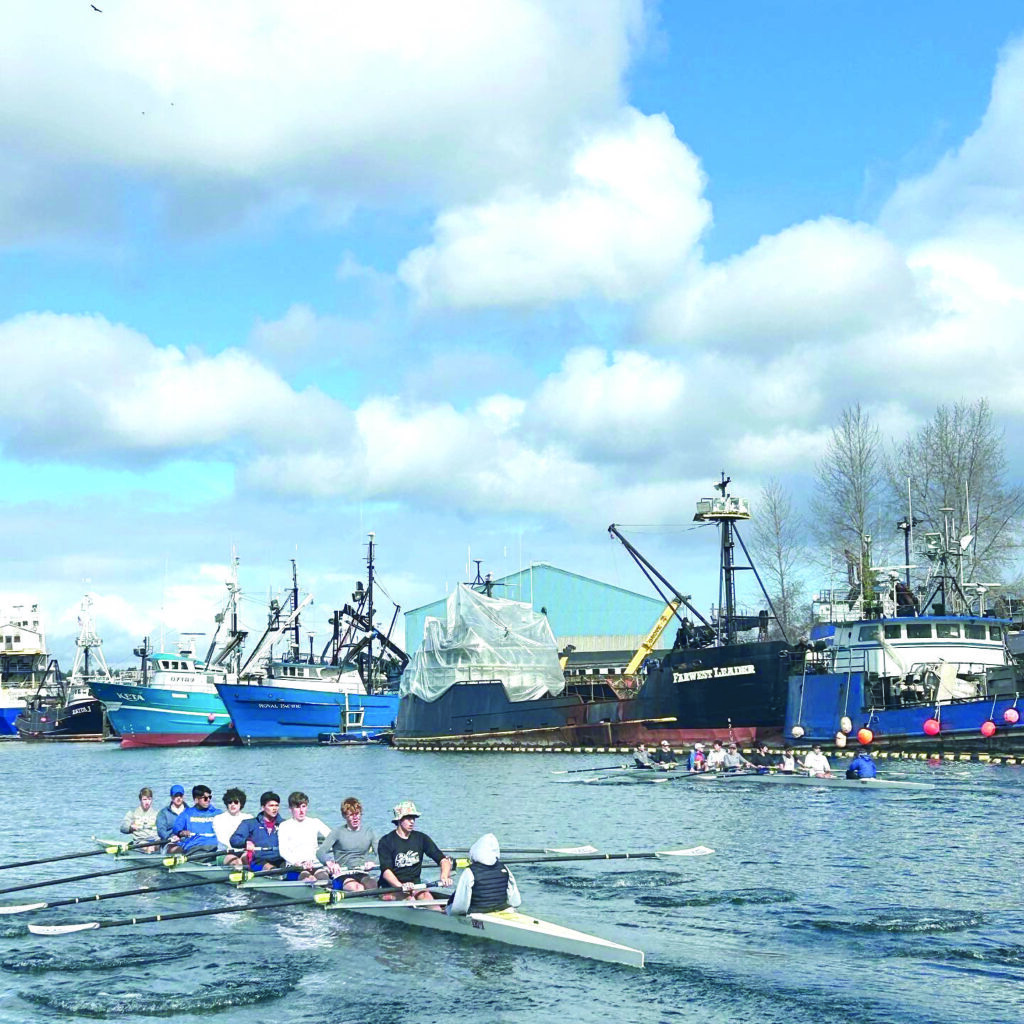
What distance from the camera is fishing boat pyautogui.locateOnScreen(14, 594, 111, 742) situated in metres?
134

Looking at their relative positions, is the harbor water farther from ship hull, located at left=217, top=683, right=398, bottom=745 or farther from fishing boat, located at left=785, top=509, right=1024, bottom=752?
ship hull, located at left=217, top=683, right=398, bottom=745

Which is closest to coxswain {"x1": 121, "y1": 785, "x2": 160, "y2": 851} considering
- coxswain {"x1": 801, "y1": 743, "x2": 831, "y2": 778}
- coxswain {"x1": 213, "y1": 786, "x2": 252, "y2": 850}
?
coxswain {"x1": 213, "y1": 786, "x2": 252, "y2": 850}

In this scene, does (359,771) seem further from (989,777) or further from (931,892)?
(931,892)

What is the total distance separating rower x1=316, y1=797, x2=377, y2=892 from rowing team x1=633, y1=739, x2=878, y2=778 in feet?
88.4

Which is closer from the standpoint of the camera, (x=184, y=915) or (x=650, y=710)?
(x=184, y=915)

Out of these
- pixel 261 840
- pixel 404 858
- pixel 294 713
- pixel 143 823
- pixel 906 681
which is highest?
pixel 906 681

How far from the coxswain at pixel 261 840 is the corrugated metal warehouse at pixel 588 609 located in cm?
10734

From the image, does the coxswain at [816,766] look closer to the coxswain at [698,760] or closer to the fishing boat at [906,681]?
the coxswain at [698,760]

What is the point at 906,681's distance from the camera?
6216cm

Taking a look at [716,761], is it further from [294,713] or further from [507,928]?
[294,713]

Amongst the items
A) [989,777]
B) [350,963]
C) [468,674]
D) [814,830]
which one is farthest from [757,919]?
[468,674]

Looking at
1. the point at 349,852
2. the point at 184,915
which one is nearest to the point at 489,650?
the point at 349,852

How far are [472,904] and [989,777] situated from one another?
35.0 metres

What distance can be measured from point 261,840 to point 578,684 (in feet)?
237
